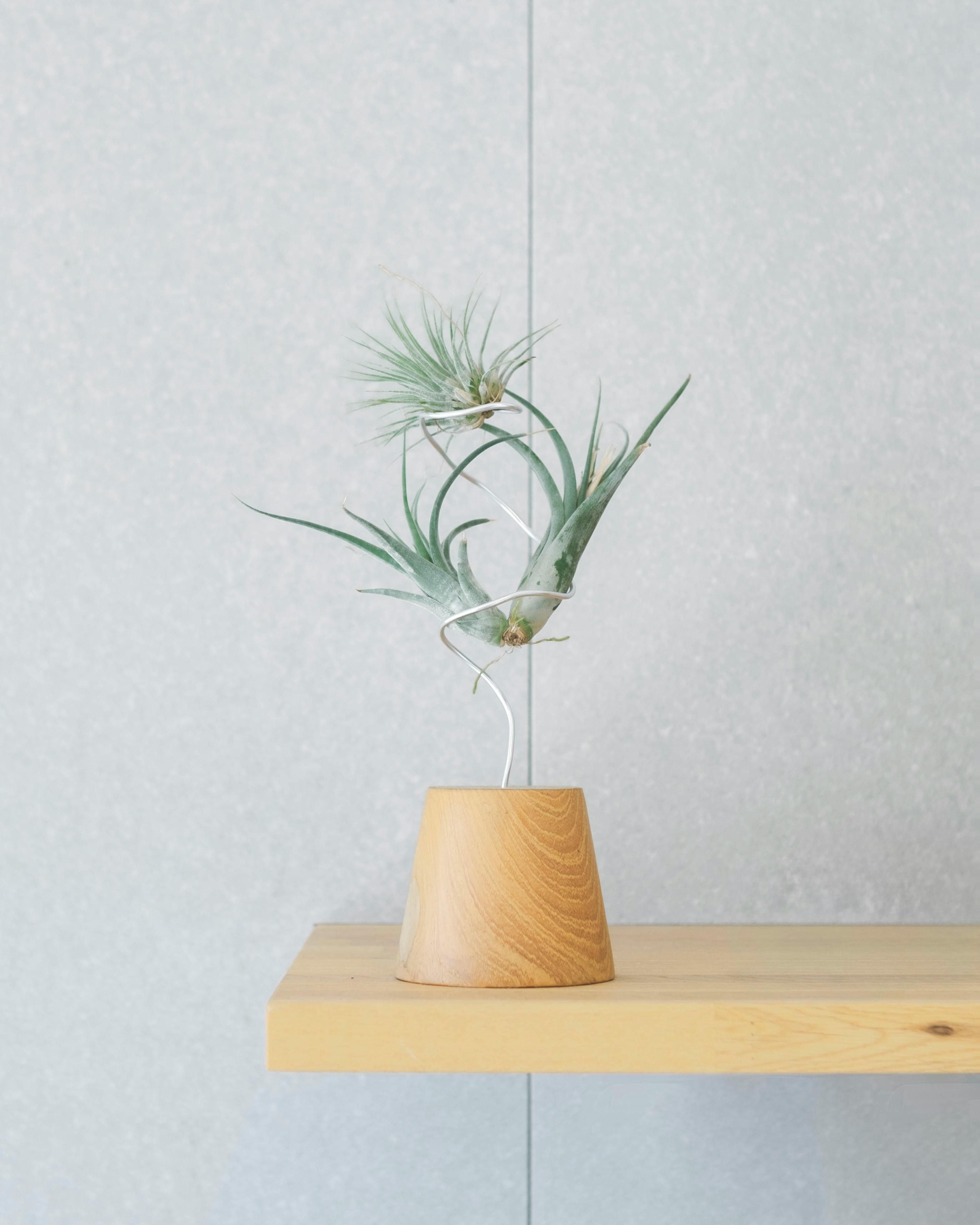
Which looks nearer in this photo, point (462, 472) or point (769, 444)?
point (462, 472)

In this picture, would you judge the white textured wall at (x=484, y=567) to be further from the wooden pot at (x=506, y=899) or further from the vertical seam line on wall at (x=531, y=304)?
the wooden pot at (x=506, y=899)

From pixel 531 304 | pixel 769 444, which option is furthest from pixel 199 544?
pixel 769 444

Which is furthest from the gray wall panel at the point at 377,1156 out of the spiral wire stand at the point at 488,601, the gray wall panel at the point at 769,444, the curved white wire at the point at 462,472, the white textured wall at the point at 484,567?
the curved white wire at the point at 462,472

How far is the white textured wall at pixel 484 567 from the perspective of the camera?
89 cm

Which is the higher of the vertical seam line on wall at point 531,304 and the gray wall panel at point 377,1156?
the vertical seam line on wall at point 531,304

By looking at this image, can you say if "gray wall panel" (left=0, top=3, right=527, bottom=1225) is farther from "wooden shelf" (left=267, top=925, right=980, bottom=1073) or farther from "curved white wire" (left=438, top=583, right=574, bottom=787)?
"wooden shelf" (left=267, top=925, right=980, bottom=1073)

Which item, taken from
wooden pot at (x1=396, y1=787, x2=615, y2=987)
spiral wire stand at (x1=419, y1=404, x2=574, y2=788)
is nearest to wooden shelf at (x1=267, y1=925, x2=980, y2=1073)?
wooden pot at (x1=396, y1=787, x2=615, y2=987)

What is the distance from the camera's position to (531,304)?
0.92 meters

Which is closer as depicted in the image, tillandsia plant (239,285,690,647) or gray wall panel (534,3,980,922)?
tillandsia plant (239,285,690,647)

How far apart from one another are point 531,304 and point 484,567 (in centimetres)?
22

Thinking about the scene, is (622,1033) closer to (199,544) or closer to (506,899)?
(506,899)

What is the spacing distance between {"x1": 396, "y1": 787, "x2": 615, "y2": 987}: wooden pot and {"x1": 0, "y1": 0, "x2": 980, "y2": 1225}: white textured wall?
250 mm

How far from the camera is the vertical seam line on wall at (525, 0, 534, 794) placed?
2.94ft

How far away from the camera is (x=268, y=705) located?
2.96ft
